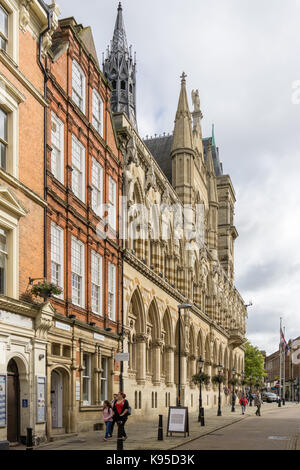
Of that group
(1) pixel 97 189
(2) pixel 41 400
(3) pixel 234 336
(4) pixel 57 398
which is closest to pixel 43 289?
(2) pixel 41 400

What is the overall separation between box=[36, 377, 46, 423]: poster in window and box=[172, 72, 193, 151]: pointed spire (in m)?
38.6

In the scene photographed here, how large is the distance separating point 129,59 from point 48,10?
56.1 metres

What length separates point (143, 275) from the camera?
38625mm

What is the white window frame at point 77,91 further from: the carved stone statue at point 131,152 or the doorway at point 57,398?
the doorway at point 57,398

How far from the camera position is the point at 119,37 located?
8025 cm

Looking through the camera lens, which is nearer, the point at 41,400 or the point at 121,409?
the point at 41,400

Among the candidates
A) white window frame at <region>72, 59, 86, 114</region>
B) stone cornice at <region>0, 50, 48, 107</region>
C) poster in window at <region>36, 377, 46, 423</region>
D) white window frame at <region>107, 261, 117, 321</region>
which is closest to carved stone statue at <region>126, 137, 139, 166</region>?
white window frame at <region>107, 261, 117, 321</region>

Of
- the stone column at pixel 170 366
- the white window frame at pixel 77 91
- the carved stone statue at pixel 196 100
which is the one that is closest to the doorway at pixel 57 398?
the white window frame at pixel 77 91

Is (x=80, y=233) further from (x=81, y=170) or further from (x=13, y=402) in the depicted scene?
(x=13, y=402)

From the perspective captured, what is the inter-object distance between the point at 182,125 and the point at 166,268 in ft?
51.6

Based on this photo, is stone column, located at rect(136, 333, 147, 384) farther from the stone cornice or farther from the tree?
the tree

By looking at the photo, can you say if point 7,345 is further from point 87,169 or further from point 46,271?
point 87,169

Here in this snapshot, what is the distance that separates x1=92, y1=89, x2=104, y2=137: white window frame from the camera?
30.5 m

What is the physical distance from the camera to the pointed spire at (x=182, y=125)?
188ft
